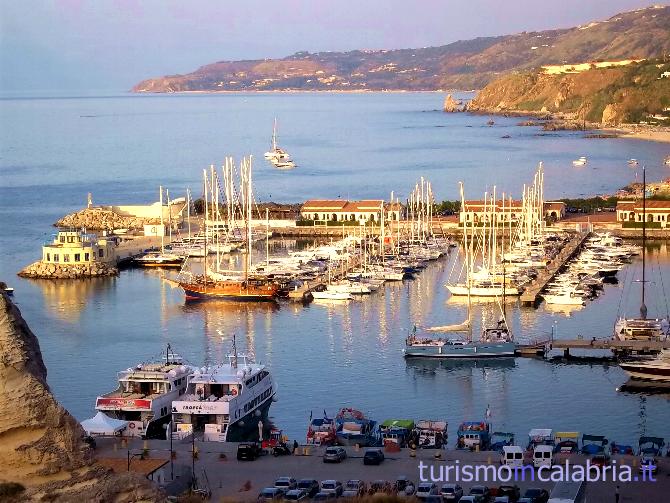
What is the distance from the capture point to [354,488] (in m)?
9.72

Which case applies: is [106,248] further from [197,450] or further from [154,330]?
[197,450]

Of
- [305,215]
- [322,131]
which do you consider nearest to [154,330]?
[305,215]

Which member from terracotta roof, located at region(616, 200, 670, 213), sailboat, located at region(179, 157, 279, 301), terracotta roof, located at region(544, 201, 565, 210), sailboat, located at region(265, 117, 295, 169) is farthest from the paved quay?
sailboat, located at region(265, 117, 295, 169)

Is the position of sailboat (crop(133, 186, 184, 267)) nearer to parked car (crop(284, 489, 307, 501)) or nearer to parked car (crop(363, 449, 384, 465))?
parked car (crop(363, 449, 384, 465))

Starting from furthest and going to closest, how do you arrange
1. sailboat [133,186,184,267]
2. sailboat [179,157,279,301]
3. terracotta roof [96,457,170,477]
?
1. sailboat [133,186,184,267]
2. sailboat [179,157,279,301]
3. terracotta roof [96,457,170,477]

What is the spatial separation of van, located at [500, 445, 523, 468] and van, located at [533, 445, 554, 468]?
12 centimetres

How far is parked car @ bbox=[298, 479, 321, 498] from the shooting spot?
971 centimetres

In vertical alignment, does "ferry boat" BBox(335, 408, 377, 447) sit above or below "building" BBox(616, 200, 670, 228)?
below

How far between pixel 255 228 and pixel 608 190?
561 inches

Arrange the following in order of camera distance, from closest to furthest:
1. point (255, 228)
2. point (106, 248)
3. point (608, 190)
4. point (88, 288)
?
point (88, 288) → point (106, 248) → point (255, 228) → point (608, 190)

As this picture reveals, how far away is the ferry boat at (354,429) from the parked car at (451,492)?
2542 millimetres

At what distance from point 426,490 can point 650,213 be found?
2209cm

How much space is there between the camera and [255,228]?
31875mm

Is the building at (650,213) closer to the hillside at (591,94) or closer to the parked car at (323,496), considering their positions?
the parked car at (323,496)
